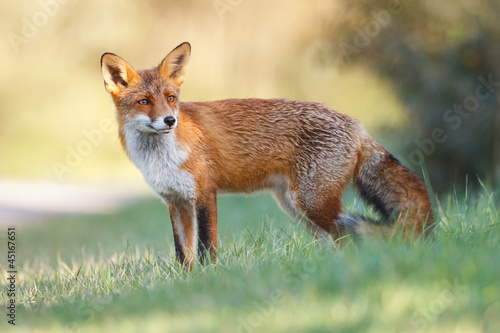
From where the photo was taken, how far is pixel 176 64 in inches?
169

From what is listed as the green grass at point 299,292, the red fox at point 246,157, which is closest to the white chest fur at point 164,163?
the red fox at point 246,157

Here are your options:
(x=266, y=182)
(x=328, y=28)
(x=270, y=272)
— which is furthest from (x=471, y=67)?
(x=270, y=272)

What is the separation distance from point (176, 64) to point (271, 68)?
20.8ft

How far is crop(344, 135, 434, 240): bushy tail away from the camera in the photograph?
391 centimetres

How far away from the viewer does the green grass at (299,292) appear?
2.52m

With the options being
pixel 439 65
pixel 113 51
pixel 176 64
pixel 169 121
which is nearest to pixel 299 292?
pixel 169 121

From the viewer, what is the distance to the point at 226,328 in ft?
8.45

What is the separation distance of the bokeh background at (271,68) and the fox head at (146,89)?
2.35ft

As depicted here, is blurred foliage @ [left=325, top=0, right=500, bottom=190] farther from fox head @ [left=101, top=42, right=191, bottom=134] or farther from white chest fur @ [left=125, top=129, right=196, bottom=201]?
white chest fur @ [left=125, top=129, right=196, bottom=201]

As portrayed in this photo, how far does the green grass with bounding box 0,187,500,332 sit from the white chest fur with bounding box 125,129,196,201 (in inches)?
22.3

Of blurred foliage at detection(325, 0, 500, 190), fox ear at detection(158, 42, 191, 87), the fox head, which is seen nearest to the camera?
the fox head

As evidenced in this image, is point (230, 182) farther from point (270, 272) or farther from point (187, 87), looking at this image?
point (187, 87)

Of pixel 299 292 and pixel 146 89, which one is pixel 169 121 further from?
pixel 299 292

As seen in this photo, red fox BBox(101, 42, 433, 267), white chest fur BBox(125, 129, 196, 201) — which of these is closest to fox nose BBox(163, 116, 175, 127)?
red fox BBox(101, 42, 433, 267)
